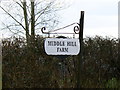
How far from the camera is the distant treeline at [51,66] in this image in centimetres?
722

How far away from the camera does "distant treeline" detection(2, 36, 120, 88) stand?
7219mm

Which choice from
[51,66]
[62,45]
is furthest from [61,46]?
[51,66]

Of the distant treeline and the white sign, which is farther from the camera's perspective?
the distant treeline

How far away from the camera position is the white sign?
6.27 metres

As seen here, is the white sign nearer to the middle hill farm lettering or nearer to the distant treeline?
the middle hill farm lettering

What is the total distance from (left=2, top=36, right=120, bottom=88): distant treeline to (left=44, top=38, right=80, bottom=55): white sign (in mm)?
343

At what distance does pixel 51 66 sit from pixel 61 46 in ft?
4.65

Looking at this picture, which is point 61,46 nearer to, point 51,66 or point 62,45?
point 62,45

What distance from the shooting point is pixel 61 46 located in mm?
6309

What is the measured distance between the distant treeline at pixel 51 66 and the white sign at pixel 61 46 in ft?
1.13

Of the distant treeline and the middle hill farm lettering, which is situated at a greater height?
the middle hill farm lettering

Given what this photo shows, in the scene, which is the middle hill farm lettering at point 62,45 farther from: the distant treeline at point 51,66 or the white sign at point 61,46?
the distant treeline at point 51,66

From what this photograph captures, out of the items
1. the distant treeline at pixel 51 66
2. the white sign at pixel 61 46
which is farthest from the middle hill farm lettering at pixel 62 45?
the distant treeline at pixel 51 66

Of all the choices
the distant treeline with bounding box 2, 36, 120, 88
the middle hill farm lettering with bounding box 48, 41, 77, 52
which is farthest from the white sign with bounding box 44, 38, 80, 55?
the distant treeline with bounding box 2, 36, 120, 88
